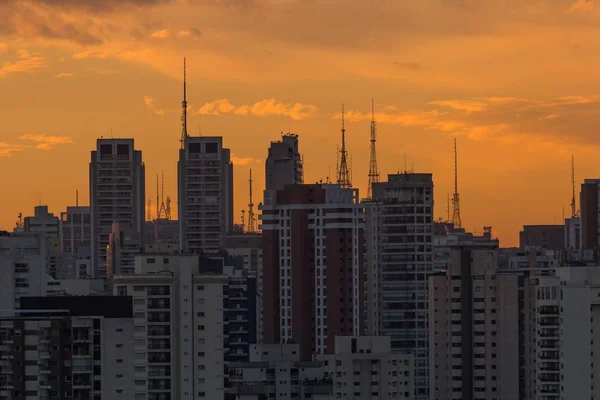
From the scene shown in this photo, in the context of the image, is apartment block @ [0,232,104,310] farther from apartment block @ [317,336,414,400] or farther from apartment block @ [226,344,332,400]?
apartment block @ [317,336,414,400]

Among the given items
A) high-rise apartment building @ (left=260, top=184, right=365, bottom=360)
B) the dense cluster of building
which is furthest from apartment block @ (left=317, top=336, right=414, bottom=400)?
high-rise apartment building @ (left=260, top=184, right=365, bottom=360)

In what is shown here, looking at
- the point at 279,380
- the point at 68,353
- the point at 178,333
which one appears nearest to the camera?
the point at 68,353

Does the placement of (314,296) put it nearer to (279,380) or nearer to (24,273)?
(279,380)

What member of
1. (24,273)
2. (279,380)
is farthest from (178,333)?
(279,380)

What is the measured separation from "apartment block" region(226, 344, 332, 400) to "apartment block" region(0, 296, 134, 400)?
5122 centimetres

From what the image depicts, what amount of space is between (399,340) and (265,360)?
99.0ft

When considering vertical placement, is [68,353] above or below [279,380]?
above

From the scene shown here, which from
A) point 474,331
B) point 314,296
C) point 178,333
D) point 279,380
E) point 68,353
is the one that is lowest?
point 279,380

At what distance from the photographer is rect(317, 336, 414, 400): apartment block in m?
156

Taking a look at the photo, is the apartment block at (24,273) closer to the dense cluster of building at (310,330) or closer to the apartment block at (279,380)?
the dense cluster of building at (310,330)

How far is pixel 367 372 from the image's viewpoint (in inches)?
6161

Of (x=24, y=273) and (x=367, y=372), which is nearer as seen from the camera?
(x=24, y=273)

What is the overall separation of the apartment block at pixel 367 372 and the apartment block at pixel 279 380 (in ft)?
3.28

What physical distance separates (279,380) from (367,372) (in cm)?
830
